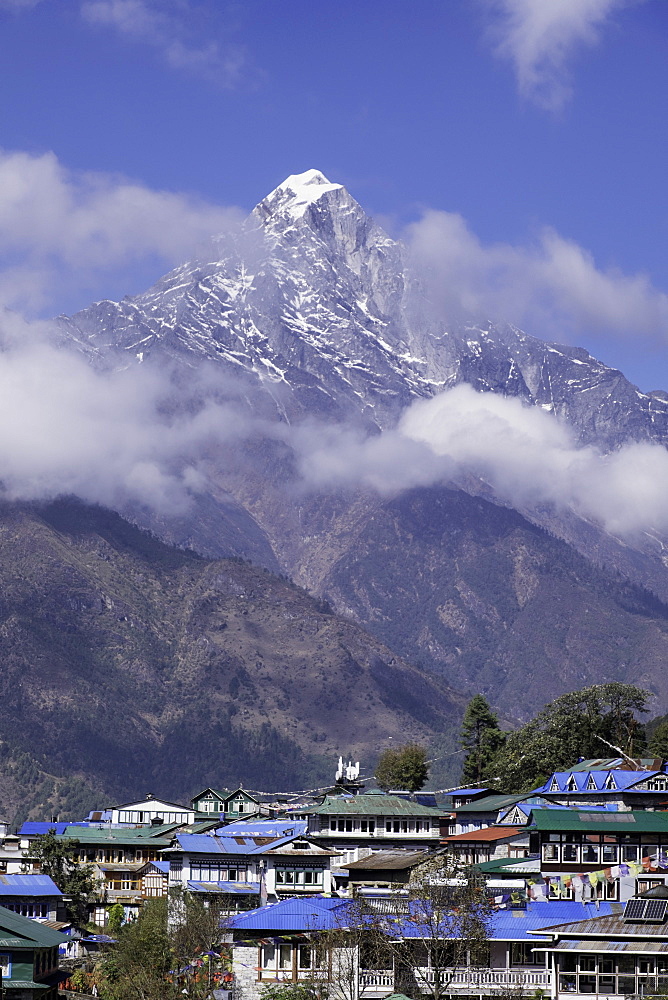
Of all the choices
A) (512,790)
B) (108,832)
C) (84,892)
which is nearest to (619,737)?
(512,790)

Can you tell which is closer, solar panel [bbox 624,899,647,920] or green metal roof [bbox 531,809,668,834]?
solar panel [bbox 624,899,647,920]

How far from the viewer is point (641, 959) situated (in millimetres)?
93750

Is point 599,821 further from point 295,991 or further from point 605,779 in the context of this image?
point 295,991

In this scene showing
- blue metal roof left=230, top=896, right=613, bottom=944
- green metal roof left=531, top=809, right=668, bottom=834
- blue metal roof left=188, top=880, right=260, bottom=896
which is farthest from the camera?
blue metal roof left=188, top=880, right=260, bottom=896

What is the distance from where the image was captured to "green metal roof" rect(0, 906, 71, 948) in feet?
348

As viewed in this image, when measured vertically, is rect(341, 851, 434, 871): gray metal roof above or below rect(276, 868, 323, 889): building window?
above

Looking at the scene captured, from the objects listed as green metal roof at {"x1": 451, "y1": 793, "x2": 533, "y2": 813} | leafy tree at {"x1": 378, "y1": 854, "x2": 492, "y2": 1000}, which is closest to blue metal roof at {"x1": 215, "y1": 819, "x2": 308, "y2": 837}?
green metal roof at {"x1": 451, "y1": 793, "x2": 533, "y2": 813}

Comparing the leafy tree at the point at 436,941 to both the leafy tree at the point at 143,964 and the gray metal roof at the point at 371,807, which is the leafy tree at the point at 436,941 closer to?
the leafy tree at the point at 143,964

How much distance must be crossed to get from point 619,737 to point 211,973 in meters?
104

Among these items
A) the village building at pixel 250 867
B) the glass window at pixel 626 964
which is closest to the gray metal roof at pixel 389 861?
the village building at pixel 250 867

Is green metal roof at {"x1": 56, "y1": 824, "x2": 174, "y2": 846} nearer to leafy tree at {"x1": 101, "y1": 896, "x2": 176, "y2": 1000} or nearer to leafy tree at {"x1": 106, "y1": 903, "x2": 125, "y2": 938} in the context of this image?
leafy tree at {"x1": 106, "y1": 903, "x2": 125, "y2": 938}

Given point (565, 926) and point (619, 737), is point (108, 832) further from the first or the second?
point (565, 926)

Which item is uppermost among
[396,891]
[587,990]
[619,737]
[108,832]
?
[619,737]

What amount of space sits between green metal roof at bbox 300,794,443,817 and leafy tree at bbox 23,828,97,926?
74.4ft
